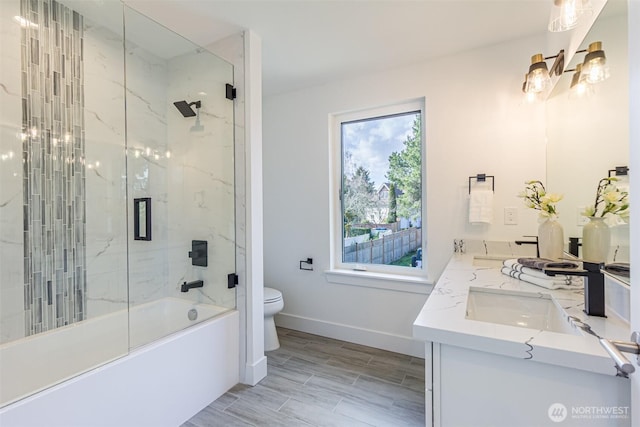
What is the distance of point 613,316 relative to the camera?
980mm

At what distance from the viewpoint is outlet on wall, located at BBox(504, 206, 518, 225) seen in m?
2.12

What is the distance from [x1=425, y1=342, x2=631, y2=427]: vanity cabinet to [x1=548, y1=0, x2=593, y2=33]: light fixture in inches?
51.7

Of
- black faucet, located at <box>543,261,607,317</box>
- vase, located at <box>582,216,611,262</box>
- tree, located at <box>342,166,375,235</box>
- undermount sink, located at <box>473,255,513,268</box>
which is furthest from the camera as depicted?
tree, located at <box>342,166,375,235</box>

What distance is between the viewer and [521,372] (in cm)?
83

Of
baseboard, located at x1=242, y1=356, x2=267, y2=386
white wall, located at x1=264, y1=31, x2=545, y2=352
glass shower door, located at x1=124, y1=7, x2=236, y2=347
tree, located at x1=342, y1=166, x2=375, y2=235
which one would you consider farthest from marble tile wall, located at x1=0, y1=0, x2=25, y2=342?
tree, located at x1=342, y1=166, x2=375, y2=235

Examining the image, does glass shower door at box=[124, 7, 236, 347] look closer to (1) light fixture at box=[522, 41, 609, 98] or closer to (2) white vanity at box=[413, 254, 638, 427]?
(2) white vanity at box=[413, 254, 638, 427]

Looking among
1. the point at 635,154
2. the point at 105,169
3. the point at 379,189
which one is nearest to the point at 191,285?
the point at 105,169

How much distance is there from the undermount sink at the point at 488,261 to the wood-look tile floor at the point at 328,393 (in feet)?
3.00

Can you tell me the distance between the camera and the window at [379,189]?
255 cm

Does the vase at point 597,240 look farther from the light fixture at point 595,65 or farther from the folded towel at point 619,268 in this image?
the light fixture at point 595,65

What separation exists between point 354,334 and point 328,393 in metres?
0.81

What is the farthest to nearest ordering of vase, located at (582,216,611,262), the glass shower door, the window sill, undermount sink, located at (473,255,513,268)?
the window sill < the glass shower door < undermount sink, located at (473,255,513,268) < vase, located at (582,216,611,262)

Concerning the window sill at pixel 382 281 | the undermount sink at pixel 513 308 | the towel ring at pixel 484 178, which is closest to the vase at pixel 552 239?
the undermount sink at pixel 513 308

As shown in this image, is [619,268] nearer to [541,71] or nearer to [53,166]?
[541,71]
